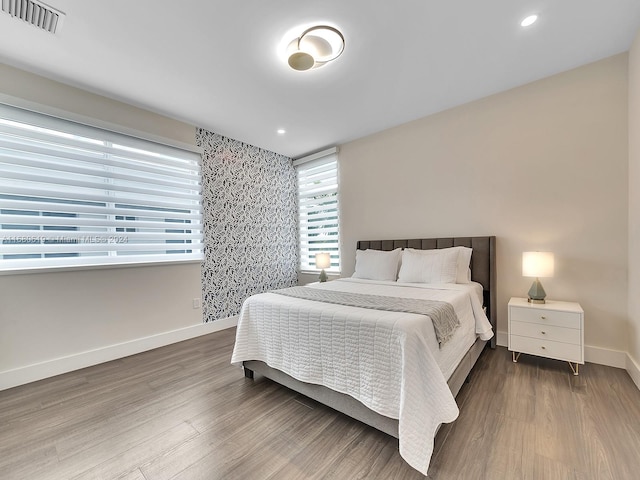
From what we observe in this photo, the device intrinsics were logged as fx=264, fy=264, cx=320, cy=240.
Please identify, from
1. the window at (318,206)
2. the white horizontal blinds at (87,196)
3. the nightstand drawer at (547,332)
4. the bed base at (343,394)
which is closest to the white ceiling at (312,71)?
the white horizontal blinds at (87,196)

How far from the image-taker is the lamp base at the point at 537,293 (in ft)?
7.79

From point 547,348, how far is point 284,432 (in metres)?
2.22

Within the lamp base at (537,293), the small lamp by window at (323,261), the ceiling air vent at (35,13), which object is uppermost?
the ceiling air vent at (35,13)

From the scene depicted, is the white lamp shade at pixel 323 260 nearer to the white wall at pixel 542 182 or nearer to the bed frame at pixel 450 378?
the bed frame at pixel 450 378

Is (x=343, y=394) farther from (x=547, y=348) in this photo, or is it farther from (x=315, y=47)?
(x=315, y=47)

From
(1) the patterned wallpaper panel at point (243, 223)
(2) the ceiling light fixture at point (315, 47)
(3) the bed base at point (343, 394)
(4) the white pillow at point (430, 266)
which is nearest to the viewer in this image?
(3) the bed base at point (343, 394)

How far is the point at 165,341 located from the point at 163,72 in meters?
2.79

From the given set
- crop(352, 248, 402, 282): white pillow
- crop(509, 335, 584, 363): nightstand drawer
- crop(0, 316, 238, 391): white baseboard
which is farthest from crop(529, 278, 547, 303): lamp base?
crop(0, 316, 238, 391): white baseboard

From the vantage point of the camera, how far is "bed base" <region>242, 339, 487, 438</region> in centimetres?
143

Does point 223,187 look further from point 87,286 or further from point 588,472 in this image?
point 588,472

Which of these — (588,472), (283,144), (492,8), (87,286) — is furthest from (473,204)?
(87,286)

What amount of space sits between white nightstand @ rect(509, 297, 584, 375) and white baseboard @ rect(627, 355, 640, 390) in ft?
1.02

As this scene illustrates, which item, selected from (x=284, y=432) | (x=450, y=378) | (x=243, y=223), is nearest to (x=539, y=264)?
(x=450, y=378)

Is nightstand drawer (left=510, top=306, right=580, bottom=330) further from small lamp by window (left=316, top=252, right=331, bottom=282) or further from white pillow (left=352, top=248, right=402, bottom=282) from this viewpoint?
small lamp by window (left=316, top=252, right=331, bottom=282)
